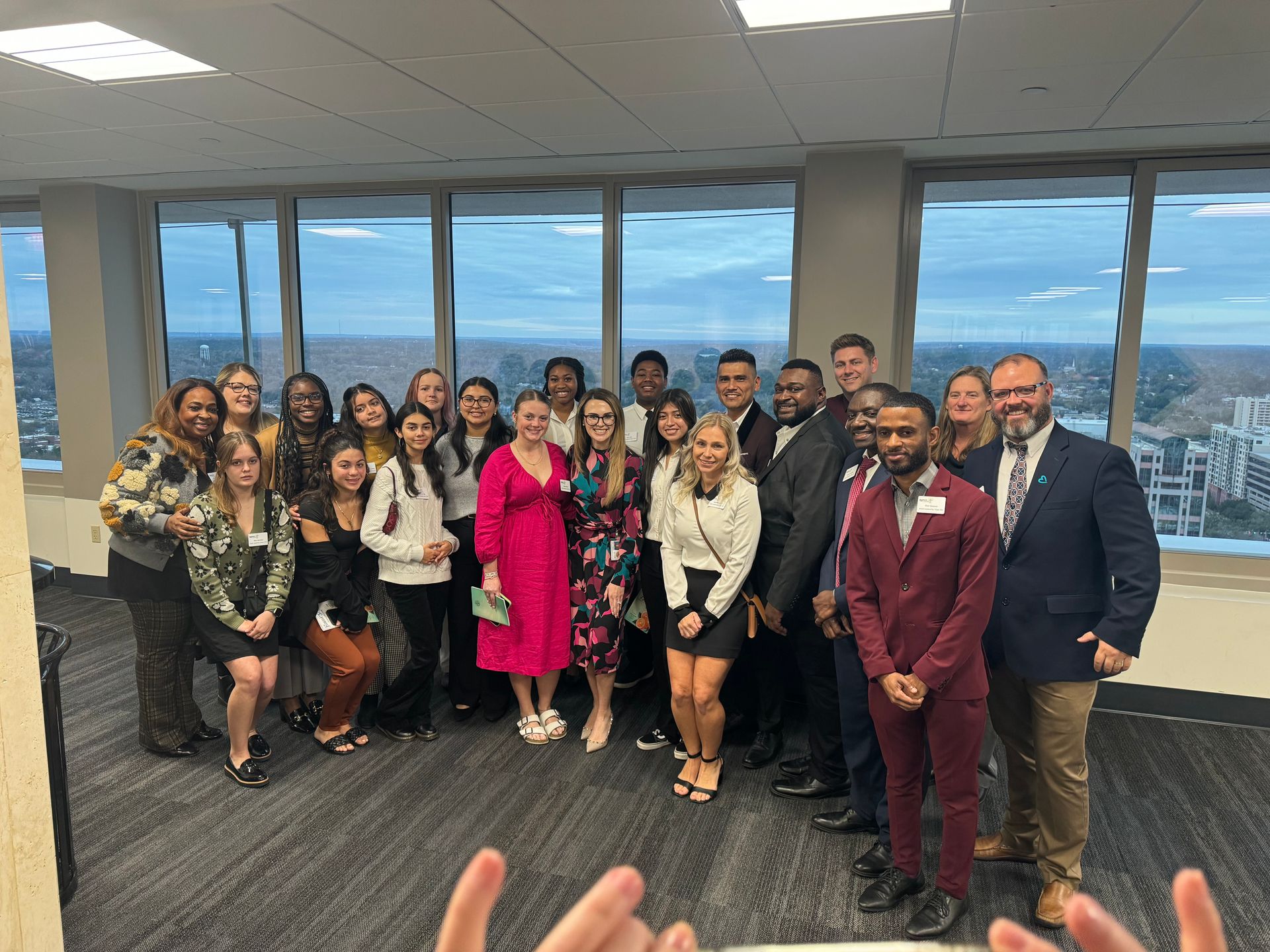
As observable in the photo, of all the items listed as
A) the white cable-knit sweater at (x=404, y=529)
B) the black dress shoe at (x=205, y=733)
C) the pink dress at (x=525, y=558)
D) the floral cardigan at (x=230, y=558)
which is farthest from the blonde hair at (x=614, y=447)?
the black dress shoe at (x=205, y=733)

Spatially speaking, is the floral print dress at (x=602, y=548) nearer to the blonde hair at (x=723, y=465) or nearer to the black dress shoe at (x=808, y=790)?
the blonde hair at (x=723, y=465)

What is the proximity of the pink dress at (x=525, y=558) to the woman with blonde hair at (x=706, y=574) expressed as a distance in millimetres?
614

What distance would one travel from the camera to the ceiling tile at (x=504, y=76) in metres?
2.93

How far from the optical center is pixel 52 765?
2.61 metres

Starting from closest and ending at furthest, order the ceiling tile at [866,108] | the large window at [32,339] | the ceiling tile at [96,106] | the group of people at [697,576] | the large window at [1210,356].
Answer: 1. the group of people at [697,576]
2. the ceiling tile at [866,108]
3. the ceiling tile at [96,106]
4. the large window at [1210,356]
5. the large window at [32,339]

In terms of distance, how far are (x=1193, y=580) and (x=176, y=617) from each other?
201 inches

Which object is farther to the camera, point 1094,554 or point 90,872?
point 90,872

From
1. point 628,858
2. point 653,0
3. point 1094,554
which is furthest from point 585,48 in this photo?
point 628,858

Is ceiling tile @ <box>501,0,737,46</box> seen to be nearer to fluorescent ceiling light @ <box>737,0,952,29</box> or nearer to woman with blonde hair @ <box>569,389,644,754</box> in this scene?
fluorescent ceiling light @ <box>737,0,952,29</box>

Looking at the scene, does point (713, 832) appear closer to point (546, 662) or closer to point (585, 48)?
point (546, 662)

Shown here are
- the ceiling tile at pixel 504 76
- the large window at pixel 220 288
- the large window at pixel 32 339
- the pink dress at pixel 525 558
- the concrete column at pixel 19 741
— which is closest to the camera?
the concrete column at pixel 19 741

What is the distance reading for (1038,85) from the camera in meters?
3.12

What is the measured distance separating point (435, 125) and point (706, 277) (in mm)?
2010

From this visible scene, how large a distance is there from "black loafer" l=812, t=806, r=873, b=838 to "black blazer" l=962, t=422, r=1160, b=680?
0.92 metres
